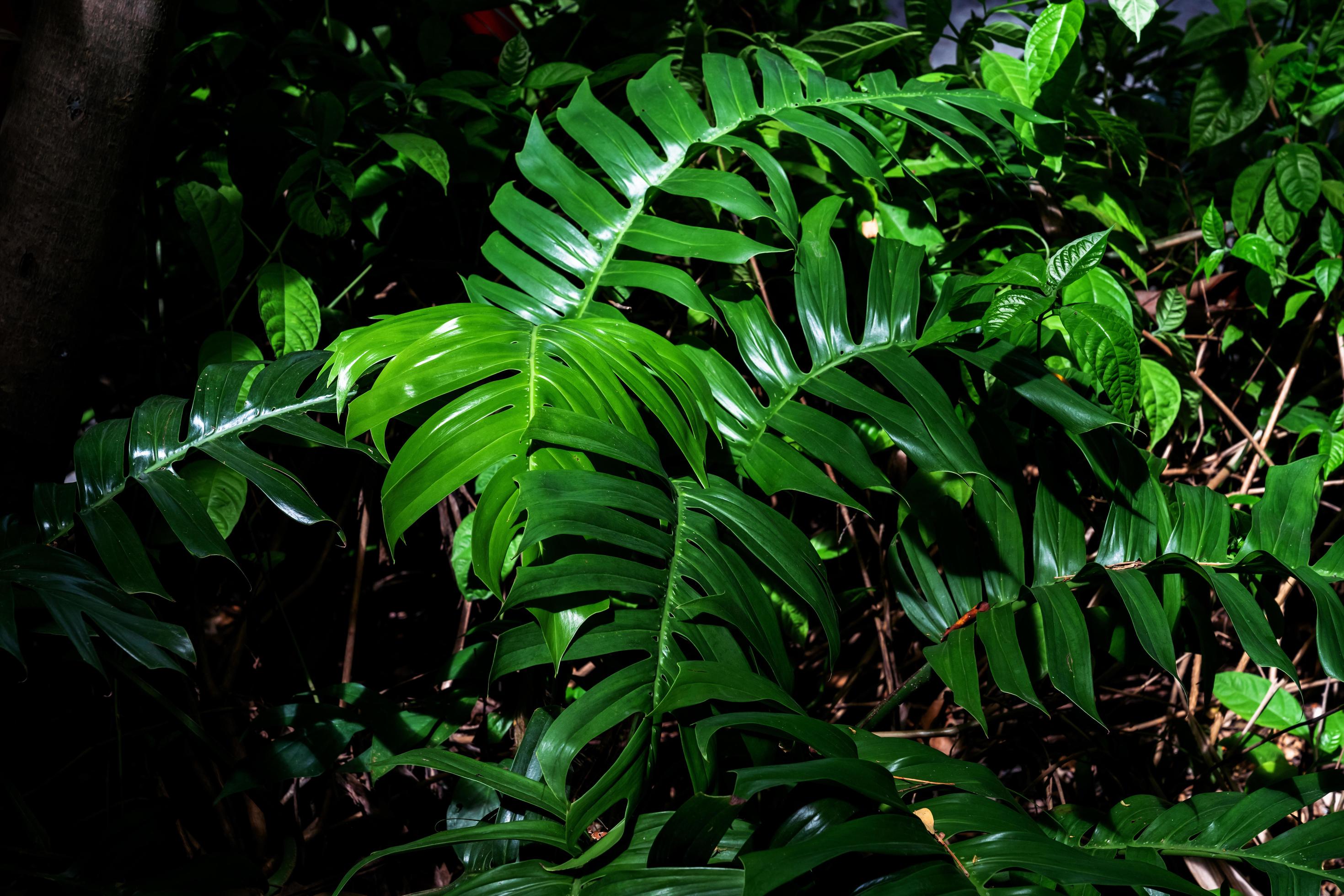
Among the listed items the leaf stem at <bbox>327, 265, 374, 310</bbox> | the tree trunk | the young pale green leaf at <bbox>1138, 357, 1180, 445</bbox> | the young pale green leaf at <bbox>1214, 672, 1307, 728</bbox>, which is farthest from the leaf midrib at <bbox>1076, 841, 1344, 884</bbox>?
the tree trunk

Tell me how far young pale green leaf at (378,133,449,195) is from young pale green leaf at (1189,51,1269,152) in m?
1.24

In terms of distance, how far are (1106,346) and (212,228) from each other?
3.91 feet

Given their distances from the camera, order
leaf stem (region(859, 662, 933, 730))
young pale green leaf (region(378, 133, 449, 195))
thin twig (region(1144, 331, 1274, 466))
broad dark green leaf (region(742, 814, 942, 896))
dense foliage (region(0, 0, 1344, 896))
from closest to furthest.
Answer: broad dark green leaf (region(742, 814, 942, 896)) → dense foliage (region(0, 0, 1344, 896)) → leaf stem (region(859, 662, 933, 730)) → young pale green leaf (region(378, 133, 449, 195)) → thin twig (region(1144, 331, 1274, 466))

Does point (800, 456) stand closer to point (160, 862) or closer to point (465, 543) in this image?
point (465, 543)

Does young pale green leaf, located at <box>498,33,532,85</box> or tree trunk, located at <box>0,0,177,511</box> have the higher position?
young pale green leaf, located at <box>498,33,532,85</box>

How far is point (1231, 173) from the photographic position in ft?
4.93

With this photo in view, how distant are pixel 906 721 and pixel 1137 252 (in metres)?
0.92

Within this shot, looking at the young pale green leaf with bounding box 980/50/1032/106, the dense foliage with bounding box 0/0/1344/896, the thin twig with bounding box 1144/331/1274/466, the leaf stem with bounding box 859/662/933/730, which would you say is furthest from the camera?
the thin twig with bounding box 1144/331/1274/466

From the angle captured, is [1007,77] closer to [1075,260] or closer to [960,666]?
[1075,260]

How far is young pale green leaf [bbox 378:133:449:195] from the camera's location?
3.76 ft

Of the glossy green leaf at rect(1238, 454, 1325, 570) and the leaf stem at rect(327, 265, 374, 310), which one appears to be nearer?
the glossy green leaf at rect(1238, 454, 1325, 570)

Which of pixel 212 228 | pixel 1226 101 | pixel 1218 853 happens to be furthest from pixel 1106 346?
pixel 212 228

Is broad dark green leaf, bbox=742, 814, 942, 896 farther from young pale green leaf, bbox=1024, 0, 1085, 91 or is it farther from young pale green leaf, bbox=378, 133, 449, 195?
young pale green leaf, bbox=1024, 0, 1085, 91

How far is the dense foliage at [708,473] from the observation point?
758 millimetres
